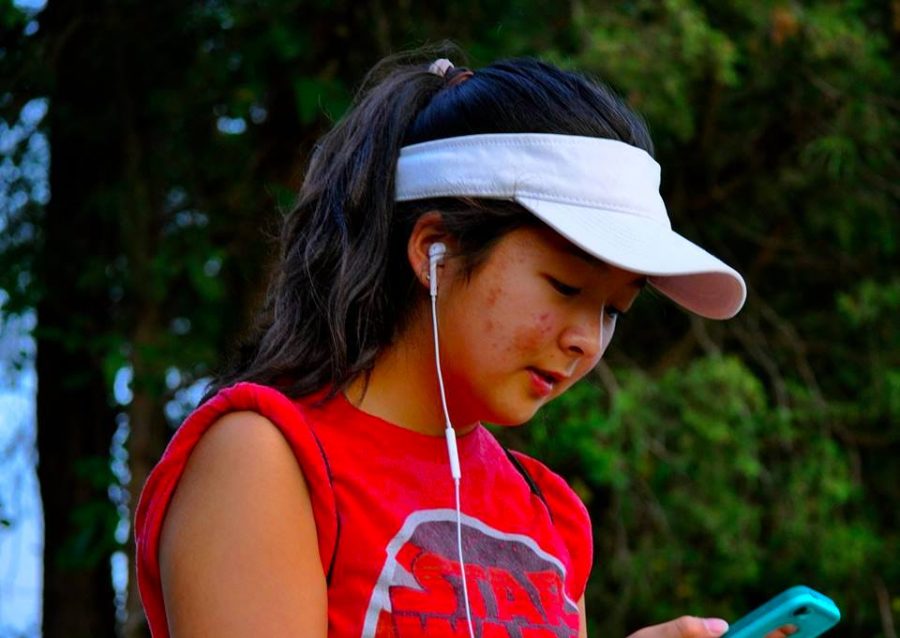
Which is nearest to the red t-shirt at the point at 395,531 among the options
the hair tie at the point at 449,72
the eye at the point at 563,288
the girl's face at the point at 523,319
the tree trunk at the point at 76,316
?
the girl's face at the point at 523,319

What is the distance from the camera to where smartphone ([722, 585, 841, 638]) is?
1562 millimetres

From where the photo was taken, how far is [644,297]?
4301 mm

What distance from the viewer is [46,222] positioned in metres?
4.04

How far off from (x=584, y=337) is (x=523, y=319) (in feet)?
0.24

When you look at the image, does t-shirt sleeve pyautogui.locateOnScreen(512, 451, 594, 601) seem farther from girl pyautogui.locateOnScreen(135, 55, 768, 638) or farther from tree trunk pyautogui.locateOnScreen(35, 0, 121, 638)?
tree trunk pyautogui.locateOnScreen(35, 0, 121, 638)

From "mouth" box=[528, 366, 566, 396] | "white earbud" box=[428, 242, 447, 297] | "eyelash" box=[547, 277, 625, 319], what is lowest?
"mouth" box=[528, 366, 566, 396]

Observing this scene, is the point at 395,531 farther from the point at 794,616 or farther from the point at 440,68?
the point at 440,68

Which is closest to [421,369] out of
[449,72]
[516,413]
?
[516,413]

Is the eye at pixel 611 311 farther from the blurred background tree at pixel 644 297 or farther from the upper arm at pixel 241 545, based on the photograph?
the blurred background tree at pixel 644 297

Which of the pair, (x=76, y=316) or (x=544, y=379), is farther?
(x=76, y=316)

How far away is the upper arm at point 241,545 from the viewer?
1.41 meters

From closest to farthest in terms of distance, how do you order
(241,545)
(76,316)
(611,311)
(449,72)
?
1. (241,545)
2. (611,311)
3. (449,72)
4. (76,316)

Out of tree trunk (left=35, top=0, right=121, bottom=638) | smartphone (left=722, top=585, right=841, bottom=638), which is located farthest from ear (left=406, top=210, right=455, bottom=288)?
tree trunk (left=35, top=0, right=121, bottom=638)

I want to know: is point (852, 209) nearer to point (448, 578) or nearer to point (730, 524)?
point (730, 524)
